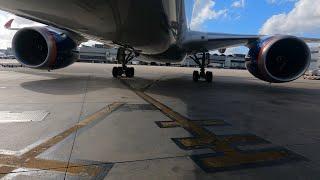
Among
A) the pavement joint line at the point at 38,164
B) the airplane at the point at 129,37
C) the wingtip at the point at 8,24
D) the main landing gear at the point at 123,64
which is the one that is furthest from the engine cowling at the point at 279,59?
the wingtip at the point at 8,24

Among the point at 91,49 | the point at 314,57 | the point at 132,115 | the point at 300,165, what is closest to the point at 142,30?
the point at 132,115

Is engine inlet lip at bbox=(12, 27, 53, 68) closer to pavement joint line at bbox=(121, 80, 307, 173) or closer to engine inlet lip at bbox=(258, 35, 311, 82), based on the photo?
engine inlet lip at bbox=(258, 35, 311, 82)

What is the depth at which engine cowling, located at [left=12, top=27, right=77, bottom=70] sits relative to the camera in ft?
32.8

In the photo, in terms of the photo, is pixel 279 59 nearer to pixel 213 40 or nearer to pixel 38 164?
pixel 213 40

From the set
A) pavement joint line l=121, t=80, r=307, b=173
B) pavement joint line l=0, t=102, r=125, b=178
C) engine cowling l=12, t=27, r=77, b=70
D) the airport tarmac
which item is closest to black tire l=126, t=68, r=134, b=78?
engine cowling l=12, t=27, r=77, b=70

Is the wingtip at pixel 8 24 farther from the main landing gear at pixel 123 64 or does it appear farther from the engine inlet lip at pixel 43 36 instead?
the main landing gear at pixel 123 64

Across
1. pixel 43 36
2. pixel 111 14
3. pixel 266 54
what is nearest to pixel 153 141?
pixel 111 14

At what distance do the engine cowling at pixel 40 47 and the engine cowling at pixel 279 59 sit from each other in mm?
6510

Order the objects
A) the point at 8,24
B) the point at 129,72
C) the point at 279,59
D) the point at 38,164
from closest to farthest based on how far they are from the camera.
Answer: the point at 38,164 < the point at 279,59 < the point at 8,24 < the point at 129,72

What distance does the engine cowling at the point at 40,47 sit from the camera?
9.98 meters

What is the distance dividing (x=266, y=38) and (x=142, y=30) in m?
4.87

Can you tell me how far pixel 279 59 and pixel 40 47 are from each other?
8.32 m

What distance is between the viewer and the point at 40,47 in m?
10.8

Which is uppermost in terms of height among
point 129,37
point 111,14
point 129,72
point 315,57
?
point 315,57
